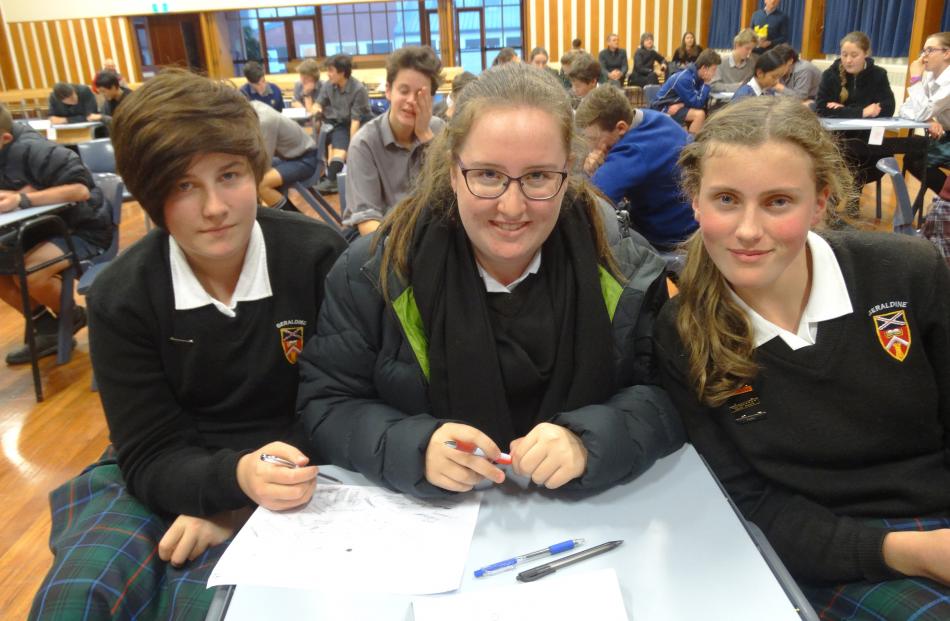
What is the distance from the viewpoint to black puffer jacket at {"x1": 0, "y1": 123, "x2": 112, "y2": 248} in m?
3.33

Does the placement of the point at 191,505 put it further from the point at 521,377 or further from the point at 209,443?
the point at 521,377

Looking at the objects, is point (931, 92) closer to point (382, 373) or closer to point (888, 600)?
point (888, 600)

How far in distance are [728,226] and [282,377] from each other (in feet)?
3.00

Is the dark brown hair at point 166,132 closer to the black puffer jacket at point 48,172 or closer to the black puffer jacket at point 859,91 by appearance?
the black puffer jacket at point 48,172

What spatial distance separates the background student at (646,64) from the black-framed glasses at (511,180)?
12000 millimetres

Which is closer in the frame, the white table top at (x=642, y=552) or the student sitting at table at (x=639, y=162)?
the white table top at (x=642, y=552)

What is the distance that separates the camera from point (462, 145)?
1.15 metres

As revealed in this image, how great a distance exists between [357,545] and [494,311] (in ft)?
1.66

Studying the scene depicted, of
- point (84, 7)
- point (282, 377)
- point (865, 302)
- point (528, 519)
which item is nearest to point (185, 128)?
point (282, 377)

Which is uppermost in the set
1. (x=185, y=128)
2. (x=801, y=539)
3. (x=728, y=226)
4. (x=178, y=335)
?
(x=185, y=128)

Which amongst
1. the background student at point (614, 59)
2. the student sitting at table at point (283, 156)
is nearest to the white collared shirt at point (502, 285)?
the student sitting at table at point (283, 156)

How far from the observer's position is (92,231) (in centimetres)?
347

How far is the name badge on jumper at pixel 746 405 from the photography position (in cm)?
119

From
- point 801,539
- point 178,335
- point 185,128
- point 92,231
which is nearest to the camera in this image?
point 801,539
